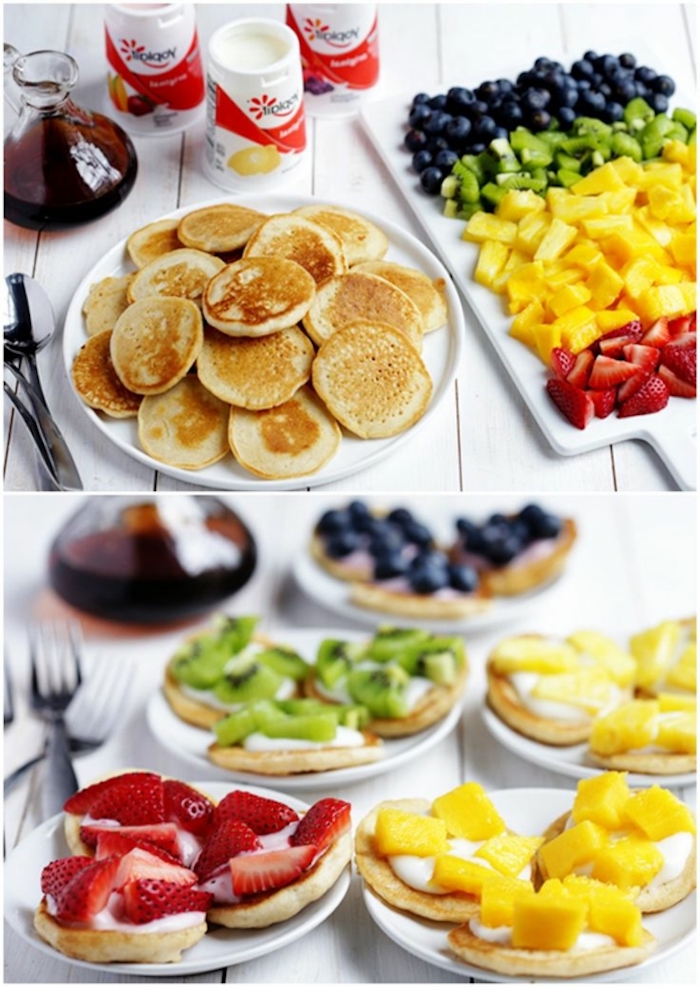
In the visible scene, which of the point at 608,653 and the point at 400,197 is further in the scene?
the point at 400,197

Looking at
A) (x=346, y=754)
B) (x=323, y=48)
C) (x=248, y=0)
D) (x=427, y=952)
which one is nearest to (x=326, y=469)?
(x=346, y=754)

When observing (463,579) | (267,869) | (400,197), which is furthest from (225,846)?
(400,197)

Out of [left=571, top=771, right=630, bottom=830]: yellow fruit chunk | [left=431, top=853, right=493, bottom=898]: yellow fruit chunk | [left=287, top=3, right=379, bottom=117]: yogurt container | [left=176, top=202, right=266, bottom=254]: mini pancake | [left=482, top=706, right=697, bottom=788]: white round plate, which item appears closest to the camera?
[left=431, top=853, right=493, bottom=898]: yellow fruit chunk

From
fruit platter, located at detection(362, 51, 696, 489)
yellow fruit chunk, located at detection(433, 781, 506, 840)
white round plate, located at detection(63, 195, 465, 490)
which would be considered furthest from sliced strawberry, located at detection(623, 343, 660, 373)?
yellow fruit chunk, located at detection(433, 781, 506, 840)

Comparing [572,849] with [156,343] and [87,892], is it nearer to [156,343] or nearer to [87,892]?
[87,892]

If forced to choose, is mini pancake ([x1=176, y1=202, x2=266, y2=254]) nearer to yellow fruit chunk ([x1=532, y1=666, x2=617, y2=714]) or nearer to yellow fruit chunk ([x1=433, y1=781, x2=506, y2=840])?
yellow fruit chunk ([x1=532, y1=666, x2=617, y2=714])

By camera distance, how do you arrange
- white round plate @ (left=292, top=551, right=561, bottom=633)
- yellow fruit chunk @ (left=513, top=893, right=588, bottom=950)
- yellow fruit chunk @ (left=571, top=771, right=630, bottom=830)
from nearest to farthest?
yellow fruit chunk @ (left=513, top=893, right=588, bottom=950)
yellow fruit chunk @ (left=571, top=771, right=630, bottom=830)
white round plate @ (left=292, top=551, right=561, bottom=633)
